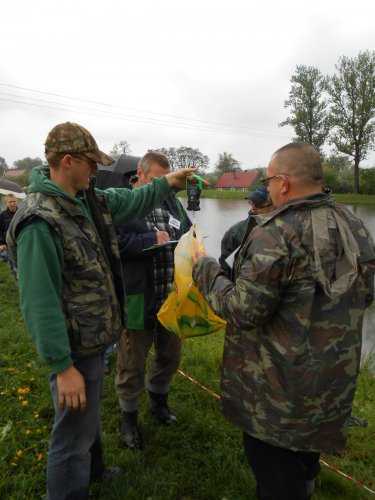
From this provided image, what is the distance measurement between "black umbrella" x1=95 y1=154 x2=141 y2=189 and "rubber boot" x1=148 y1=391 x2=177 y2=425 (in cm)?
171

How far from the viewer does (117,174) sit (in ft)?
10.5

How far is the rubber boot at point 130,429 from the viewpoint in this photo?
9.14ft

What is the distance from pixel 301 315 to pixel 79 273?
3.30 ft

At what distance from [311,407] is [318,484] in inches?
45.2

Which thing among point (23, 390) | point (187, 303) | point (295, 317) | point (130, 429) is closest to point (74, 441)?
point (187, 303)

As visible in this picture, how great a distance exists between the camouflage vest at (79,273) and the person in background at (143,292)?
2.56 feet

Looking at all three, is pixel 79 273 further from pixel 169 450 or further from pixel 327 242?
pixel 169 450

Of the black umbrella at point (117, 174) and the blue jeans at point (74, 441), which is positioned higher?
the black umbrella at point (117, 174)

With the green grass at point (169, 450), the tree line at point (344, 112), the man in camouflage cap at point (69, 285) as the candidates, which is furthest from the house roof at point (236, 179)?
the man in camouflage cap at point (69, 285)

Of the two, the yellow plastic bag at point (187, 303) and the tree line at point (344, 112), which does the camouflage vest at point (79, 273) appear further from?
the tree line at point (344, 112)

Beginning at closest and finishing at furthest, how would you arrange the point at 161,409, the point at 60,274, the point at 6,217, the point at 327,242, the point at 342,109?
the point at 327,242, the point at 60,274, the point at 161,409, the point at 6,217, the point at 342,109

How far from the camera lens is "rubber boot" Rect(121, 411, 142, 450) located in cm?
279

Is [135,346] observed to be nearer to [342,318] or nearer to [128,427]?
[128,427]

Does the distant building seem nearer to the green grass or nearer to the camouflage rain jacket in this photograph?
the green grass
